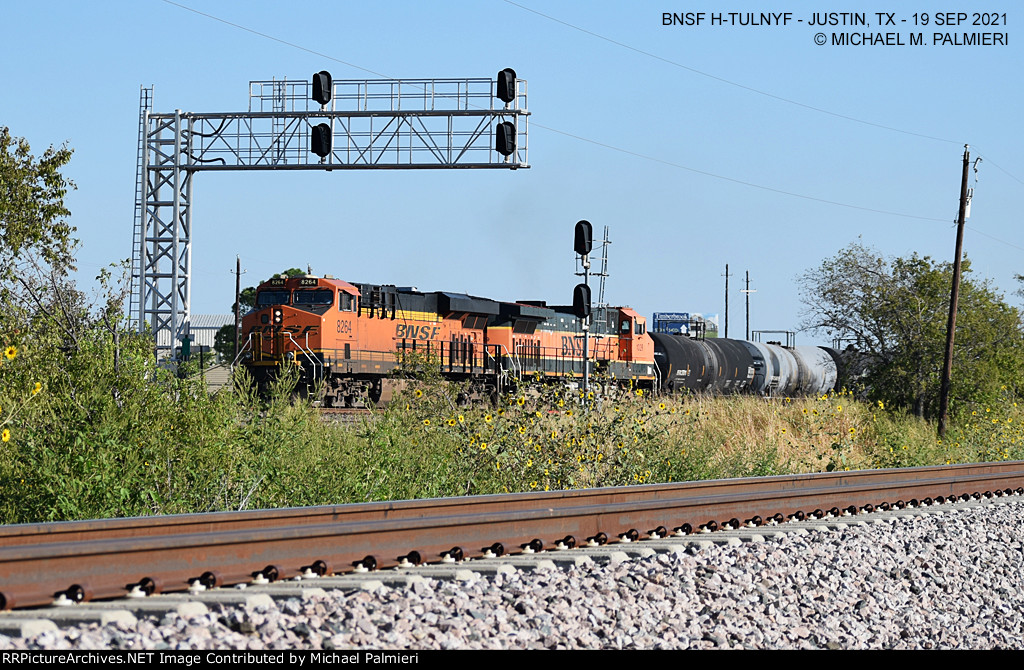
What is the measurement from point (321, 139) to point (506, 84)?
13.7ft

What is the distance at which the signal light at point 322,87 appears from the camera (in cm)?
2277

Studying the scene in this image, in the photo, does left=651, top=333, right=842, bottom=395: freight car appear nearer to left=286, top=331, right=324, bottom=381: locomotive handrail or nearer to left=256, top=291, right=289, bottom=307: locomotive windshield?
left=286, top=331, right=324, bottom=381: locomotive handrail

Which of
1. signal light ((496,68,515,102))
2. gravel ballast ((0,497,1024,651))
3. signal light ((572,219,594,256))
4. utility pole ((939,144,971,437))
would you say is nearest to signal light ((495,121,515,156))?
signal light ((496,68,515,102))

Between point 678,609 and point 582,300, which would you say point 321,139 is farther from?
point 678,609

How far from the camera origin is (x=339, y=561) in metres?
6.38

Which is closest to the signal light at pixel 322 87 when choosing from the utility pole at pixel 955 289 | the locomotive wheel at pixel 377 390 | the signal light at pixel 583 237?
the locomotive wheel at pixel 377 390

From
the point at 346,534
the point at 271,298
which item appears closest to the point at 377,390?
the point at 271,298

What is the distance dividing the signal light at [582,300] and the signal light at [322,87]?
10710 mm

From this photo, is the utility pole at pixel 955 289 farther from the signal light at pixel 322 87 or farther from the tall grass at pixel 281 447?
the signal light at pixel 322 87

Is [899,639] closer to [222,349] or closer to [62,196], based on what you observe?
[62,196]

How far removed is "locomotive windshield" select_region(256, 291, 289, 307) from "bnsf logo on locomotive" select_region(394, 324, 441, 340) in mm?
2733

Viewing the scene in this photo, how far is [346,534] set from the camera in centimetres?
644

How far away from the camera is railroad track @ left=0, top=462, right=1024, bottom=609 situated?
5387 millimetres
